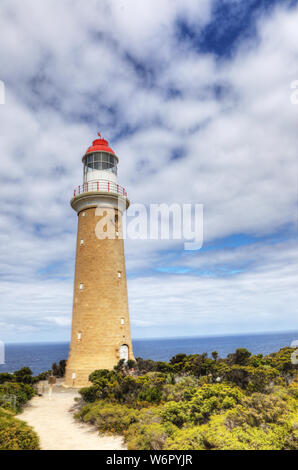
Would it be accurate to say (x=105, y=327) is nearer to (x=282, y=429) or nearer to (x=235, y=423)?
(x=235, y=423)

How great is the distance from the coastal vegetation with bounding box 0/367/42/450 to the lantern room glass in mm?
14400

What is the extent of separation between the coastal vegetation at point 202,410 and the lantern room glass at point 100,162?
46.5 ft

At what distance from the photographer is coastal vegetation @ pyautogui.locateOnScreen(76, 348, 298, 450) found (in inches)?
332

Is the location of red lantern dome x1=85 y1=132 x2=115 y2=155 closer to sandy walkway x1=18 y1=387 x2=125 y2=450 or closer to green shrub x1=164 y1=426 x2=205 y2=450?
sandy walkway x1=18 y1=387 x2=125 y2=450

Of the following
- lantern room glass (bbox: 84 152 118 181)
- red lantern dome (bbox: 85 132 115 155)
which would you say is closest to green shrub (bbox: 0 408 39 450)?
lantern room glass (bbox: 84 152 118 181)

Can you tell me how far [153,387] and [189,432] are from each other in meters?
5.33

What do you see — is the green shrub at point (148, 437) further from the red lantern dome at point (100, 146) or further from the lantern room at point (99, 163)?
the red lantern dome at point (100, 146)

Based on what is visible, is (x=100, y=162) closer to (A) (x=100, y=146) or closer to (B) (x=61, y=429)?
(A) (x=100, y=146)

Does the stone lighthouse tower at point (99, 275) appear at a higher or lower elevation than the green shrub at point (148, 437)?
higher

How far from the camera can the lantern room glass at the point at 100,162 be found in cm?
2286

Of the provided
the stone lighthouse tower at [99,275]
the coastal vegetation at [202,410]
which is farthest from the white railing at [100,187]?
the coastal vegetation at [202,410]

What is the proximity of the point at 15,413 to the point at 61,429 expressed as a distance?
352cm

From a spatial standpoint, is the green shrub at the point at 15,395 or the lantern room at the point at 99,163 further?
the lantern room at the point at 99,163
